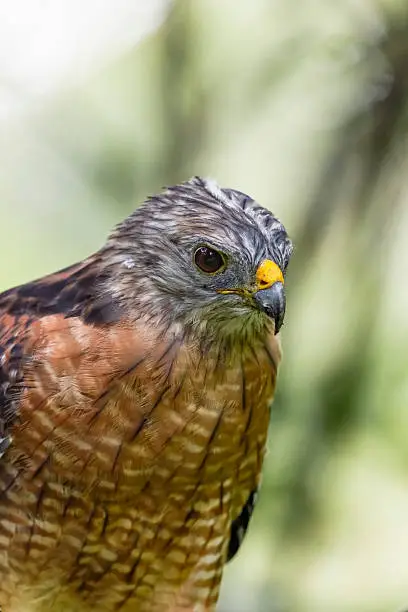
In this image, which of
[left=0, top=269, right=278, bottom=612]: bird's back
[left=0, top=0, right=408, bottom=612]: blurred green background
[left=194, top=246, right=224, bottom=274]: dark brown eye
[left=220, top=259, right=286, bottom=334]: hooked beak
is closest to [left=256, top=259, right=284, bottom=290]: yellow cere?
[left=220, top=259, right=286, bottom=334]: hooked beak

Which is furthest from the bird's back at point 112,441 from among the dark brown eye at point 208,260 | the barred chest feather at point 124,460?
the dark brown eye at point 208,260

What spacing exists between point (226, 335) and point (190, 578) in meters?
1.11

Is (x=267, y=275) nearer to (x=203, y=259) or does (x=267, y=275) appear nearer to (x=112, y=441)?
(x=203, y=259)

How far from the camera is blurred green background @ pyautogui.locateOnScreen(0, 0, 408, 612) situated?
171 inches

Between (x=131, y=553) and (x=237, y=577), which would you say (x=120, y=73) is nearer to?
(x=237, y=577)

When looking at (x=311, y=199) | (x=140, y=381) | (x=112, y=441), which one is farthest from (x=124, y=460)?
(x=311, y=199)

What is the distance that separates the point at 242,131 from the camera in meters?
5.48

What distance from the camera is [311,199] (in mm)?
4449

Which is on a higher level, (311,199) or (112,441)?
(311,199)

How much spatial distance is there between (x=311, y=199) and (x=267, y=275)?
1.90 meters

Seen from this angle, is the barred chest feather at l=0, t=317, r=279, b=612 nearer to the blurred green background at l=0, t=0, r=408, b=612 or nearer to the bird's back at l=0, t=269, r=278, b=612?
the bird's back at l=0, t=269, r=278, b=612

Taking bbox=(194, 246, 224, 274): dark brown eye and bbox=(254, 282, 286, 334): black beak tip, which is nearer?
bbox=(254, 282, 286, 334): black beak tip

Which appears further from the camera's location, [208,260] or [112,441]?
[112,441]

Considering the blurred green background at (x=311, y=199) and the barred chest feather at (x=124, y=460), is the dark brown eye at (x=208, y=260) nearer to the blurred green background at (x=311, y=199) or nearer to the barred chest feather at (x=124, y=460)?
the barred chest feather at (x=124, y=460)
